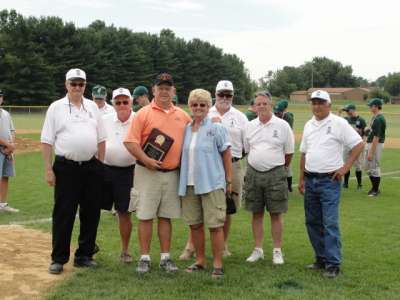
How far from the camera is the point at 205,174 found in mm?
5633

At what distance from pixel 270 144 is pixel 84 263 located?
2506 millimetres

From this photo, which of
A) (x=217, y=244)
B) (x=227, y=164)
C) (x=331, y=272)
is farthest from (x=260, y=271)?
(x=227, y=164)

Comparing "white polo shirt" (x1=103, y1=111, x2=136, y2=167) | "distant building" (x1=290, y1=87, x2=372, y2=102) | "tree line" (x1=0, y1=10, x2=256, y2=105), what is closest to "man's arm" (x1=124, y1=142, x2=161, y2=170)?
"white polo shirt" (x1=103, y1=111, x2=136, y2=167)

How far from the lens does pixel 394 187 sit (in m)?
12.6

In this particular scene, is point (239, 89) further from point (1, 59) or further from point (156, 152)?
point (156, 152)

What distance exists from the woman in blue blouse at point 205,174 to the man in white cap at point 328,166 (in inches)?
38.5

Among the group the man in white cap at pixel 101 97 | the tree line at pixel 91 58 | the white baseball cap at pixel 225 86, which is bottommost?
the man in white cap at pixel 101 97

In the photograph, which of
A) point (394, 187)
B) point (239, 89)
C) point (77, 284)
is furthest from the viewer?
point (239, 89)

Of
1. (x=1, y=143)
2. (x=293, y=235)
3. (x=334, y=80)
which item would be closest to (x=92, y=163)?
(x=293, y=235)

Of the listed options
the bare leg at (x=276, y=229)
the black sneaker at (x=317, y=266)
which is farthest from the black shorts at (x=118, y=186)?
the black sneaker at (x=317, y=266)

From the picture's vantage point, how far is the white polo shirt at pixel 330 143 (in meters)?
5.90

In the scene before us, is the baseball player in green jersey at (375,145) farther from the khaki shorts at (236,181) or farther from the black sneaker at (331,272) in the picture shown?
the black sneaker at (331,272)

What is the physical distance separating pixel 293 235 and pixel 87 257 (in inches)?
121

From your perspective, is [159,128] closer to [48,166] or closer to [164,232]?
[164,232]
